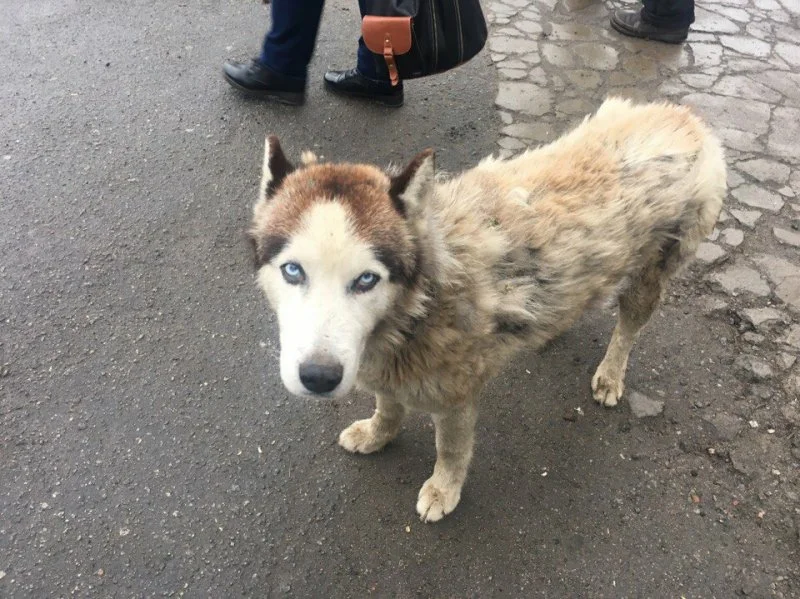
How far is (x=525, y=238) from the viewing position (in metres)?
2.62

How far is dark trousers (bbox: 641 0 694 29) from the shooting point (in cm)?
600

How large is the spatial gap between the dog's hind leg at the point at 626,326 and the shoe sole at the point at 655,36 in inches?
166

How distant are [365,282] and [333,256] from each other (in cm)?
17

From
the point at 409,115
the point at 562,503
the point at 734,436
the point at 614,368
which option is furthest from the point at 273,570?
the point at 409,115

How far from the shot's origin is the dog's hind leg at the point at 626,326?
125 inches

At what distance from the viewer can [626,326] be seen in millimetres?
3369

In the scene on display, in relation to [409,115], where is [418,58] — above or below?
above

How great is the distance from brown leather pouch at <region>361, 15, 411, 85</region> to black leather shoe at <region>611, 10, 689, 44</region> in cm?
354

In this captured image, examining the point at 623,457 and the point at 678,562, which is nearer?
the point at 678,562

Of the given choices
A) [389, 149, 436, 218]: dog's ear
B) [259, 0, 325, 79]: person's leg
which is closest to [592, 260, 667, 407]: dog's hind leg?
[389, 149, 436, 218]: dog's ear

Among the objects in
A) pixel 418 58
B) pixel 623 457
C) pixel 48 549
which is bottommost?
pixel 623 457

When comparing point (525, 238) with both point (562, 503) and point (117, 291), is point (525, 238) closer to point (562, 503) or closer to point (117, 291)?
point (562, 503)

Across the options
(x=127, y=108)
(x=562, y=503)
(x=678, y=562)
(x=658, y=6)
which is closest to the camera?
(x=678, y=562)

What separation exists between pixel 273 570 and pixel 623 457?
190 cm
